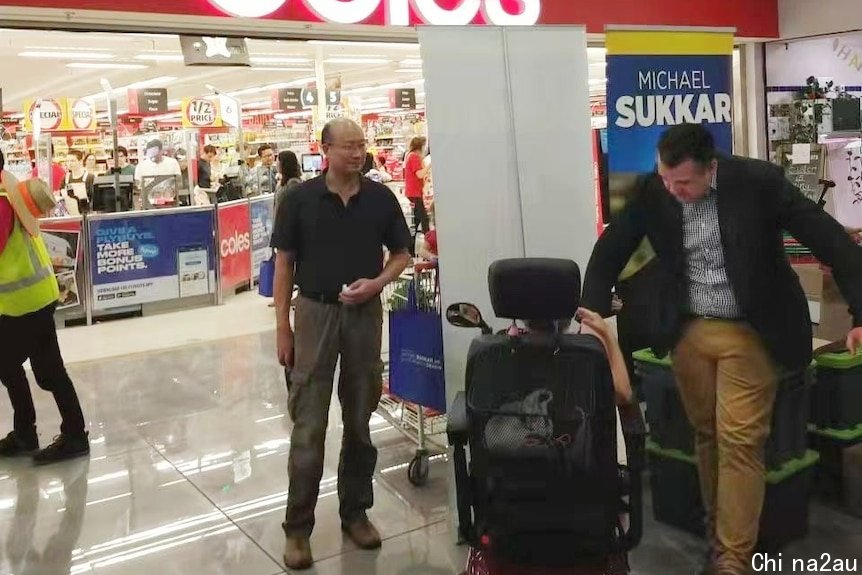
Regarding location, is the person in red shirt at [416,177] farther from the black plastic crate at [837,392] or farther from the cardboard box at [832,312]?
the black plastic crate at [837,392]

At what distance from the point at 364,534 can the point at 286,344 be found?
0.79m

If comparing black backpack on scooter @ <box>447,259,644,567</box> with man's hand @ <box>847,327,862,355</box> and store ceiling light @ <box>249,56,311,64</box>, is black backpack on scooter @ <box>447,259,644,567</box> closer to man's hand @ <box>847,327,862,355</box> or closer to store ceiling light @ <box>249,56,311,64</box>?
man's hand @ <box>847,327,862,355</box>

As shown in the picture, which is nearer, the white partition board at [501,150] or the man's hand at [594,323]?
the man's hand at [594,323]

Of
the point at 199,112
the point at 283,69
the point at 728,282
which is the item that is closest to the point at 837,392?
the point at 728,282

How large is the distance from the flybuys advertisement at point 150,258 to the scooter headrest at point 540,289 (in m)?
6.28

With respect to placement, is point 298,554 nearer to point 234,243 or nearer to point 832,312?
point 832,312

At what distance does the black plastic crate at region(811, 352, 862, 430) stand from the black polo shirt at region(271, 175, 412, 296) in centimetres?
183

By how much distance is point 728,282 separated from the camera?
2.80 m

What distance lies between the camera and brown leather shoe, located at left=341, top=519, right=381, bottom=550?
133 inches

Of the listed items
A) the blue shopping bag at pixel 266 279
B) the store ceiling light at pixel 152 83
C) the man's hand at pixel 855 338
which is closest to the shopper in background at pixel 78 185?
the blue shopping bag at pixel 266 279

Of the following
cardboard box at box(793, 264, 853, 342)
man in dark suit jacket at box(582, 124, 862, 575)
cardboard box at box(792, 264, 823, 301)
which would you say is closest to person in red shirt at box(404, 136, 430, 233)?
cardboard box at box(792, 264, 823, 301)

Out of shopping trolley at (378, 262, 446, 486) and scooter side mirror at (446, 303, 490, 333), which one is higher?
scooter side mirror at (446, 303, 490, 333)

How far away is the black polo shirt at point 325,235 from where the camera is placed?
3143 millimetres

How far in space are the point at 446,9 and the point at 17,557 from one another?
3.38 meters
